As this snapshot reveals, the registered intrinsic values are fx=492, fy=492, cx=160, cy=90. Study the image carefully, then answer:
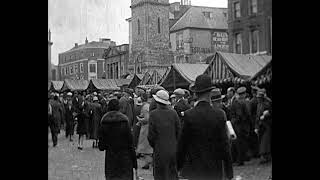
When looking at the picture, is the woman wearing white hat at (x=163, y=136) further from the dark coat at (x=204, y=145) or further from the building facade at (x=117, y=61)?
the dark coat at (x=204, y=145)

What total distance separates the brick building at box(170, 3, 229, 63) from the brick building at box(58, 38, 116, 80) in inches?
23.9

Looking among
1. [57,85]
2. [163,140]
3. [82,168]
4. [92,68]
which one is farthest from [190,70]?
[82,168]

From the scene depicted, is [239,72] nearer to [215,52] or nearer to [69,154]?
[215,52]

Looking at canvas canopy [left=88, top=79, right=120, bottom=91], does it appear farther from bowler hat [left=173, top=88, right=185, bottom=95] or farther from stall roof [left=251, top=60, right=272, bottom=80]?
stall roof [left=251, top=60, right=272, bottom=80]

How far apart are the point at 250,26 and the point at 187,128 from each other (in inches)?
34.1

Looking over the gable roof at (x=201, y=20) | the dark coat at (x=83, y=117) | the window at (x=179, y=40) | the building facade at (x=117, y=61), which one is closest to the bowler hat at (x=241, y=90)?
the gable roof at (x=201, y=20)

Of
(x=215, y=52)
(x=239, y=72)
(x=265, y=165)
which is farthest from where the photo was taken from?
(x=215, y=52)

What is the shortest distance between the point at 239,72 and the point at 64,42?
131cm

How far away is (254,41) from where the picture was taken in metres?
3.49

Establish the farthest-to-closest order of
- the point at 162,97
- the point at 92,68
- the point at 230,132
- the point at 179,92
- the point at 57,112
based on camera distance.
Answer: the point at 179,92, the point at 162,97, the point at 92,68, the point at 57,112, the point at 230,132

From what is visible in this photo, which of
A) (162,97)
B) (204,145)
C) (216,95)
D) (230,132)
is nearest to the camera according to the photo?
(204,145)

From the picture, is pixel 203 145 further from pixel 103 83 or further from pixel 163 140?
pixel 103 83
